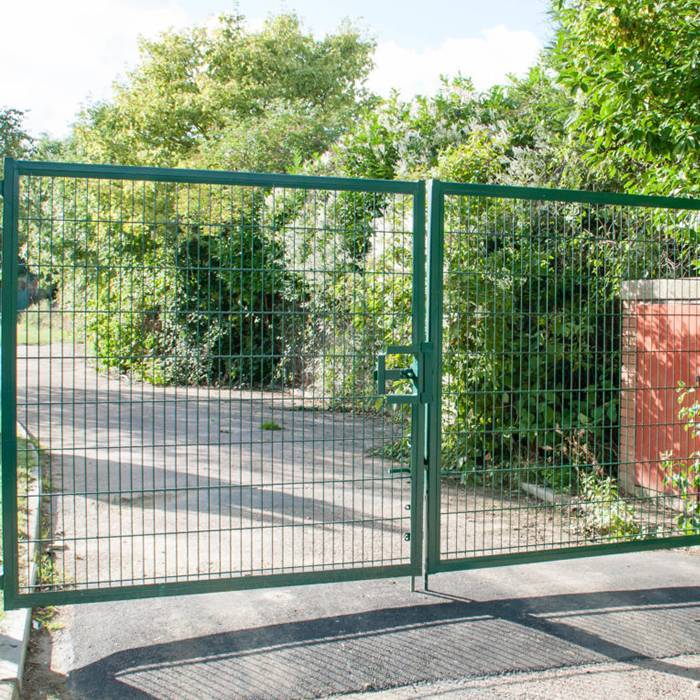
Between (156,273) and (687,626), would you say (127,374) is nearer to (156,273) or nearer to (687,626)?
(156,273)

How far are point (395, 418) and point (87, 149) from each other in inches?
1061

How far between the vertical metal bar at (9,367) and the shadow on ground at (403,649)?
721mm

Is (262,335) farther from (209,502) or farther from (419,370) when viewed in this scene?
(209,502)

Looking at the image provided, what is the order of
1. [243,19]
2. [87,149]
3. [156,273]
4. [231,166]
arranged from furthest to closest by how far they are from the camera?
[243,19] < [87,149] < [231,166] < [156,273]

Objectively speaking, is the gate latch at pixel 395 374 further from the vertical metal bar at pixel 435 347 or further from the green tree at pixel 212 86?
the green tree at pixel 212 86

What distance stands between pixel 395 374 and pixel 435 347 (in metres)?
0.28

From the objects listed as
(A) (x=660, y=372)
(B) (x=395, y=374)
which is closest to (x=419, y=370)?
(B) (x=395, y=374)

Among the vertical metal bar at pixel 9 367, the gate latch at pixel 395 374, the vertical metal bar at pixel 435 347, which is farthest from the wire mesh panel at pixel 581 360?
the vertical metal bar at pixel 9 367

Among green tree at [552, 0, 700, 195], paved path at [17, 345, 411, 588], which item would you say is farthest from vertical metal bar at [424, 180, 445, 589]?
green tree at [552, 0, 700, 195]

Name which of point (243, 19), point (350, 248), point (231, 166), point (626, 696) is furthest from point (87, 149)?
point (626, 696)

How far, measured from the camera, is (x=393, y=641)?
155 inches

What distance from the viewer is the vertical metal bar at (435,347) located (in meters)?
4.36

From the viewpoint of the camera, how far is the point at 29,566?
14.5ft

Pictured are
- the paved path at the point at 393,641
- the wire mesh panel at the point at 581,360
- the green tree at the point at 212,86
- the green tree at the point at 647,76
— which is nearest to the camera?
the paved path at the point at 393,641
